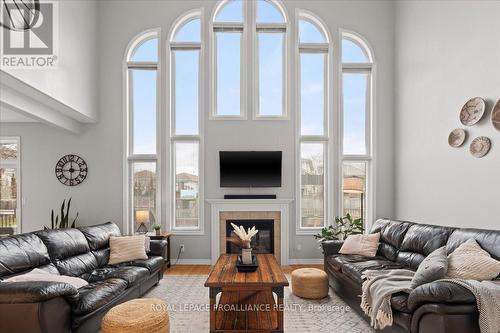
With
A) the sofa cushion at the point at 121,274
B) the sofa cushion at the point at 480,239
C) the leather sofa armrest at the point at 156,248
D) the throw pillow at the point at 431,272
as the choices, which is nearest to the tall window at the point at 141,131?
the leather sofa armrest at the point at 156,248

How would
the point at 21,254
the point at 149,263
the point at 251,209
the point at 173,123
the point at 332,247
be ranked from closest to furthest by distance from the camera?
the point at 21,254, the point at 149,263, the point at 332,247, the point at 251,209, the point at 173,123

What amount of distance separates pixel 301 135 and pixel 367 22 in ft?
8.24

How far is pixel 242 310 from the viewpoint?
3154 millimetres

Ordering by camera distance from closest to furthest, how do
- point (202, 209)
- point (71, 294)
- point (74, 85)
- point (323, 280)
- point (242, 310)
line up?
point (71, 294), point (242, 310), point (323, 280), point (74, 85), point (202, 209)

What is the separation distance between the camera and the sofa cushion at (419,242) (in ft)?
10.8

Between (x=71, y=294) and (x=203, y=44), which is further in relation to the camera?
(x=203, y=44)

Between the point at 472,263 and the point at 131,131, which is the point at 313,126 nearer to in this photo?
the point at 131,131

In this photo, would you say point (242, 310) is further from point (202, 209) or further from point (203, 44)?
point (203, 44)

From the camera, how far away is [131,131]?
5934 mm

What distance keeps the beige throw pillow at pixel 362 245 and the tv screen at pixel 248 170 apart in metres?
1.77

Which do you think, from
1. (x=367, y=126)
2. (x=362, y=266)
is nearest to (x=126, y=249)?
(x=362, y=266)

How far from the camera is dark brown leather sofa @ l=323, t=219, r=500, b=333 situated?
7.02 ft

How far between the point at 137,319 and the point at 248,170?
A: 140 inches

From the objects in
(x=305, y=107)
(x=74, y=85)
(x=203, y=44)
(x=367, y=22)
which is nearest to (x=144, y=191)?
(x=74, y=85)
